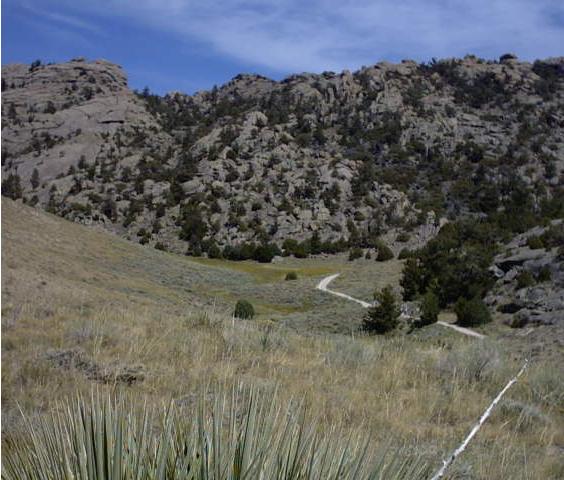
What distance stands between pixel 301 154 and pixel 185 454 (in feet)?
309

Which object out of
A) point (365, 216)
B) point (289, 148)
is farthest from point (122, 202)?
point (365, 216)

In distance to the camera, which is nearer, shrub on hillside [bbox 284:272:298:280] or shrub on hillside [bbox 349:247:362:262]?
shrub on hillside [bbox 284:272:298:280]

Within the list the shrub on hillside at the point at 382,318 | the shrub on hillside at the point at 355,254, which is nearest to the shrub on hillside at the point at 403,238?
the shrub on hillside at the point at 355,254

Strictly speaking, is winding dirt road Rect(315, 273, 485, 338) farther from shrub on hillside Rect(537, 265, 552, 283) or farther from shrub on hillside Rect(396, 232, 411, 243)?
shrub on hillside Rect(396, 232, 411, 243)

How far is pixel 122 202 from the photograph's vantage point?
8625 centimetres

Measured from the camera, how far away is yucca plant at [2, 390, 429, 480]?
2045 millimetres

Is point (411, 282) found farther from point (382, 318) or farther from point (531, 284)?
point (382, 318)

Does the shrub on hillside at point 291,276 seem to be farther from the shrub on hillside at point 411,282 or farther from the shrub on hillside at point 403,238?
the shrub on hillside at point 403,238

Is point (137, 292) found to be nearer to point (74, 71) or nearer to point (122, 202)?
point (122, 202)

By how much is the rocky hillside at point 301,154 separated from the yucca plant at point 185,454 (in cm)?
6639

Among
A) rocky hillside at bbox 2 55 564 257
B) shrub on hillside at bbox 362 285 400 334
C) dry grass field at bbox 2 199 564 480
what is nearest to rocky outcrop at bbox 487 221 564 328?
shrub on hillside at bbox 362 285 400 334

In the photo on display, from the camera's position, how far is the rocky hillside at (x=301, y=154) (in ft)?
264

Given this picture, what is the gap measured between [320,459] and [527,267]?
3579cm

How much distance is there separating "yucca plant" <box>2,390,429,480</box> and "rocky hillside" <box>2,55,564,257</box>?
66.4 meters
